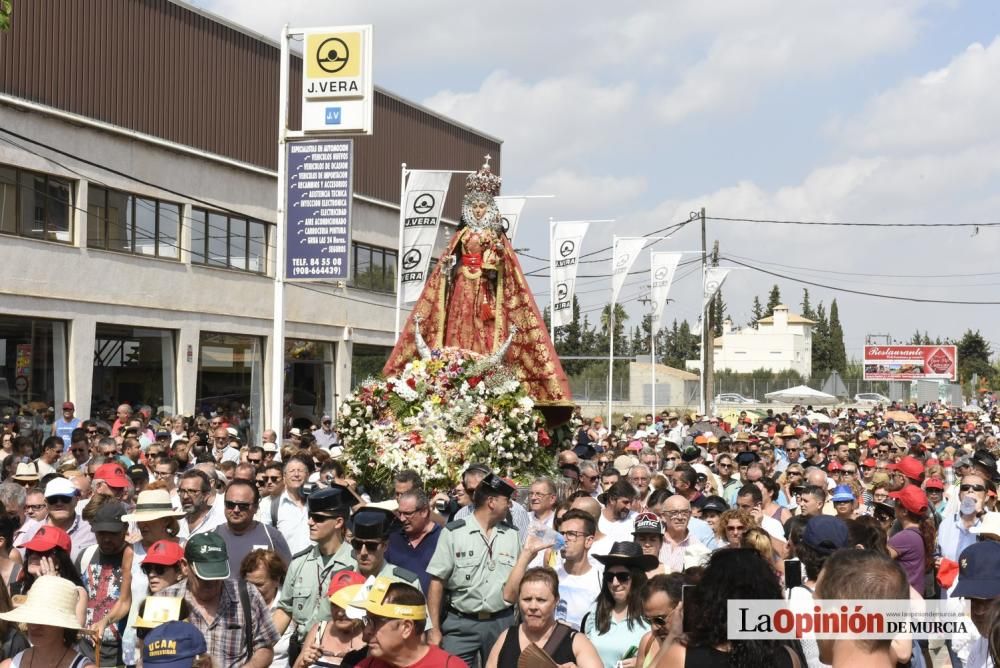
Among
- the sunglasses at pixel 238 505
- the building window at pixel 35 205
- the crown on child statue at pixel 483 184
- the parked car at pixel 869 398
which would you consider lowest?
the sunglasses at pixel 238 505

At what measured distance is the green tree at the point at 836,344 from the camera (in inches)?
4902

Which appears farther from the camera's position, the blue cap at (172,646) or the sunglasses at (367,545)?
the sunglasses at (367,545)

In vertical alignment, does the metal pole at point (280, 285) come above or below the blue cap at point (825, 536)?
above

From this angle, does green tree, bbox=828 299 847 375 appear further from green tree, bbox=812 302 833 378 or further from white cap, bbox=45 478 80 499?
white cap, bbox=45 478 80 499

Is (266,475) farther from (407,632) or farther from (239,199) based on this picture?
(239,199)

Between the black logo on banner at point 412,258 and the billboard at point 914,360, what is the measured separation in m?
65.7

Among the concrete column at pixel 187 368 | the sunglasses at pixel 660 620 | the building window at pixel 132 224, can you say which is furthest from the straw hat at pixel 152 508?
the concrete column at pixel 187 368

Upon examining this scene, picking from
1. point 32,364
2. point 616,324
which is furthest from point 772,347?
point 32,364

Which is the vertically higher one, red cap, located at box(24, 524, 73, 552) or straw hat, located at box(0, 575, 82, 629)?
red cap, located at box(24, 524, 73, 552)

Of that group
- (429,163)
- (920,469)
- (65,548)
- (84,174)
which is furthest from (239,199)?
(65,548)

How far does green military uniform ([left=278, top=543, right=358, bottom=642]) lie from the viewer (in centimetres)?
653

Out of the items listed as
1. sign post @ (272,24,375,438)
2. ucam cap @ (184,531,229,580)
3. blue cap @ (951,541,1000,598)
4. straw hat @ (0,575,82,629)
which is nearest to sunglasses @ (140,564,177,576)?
ucam cap @ (184,531,229,580)

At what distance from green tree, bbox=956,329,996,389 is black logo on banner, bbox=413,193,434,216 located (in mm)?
86989

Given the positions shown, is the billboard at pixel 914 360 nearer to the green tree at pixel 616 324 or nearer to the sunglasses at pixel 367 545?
the green tree at pixel 616 324
